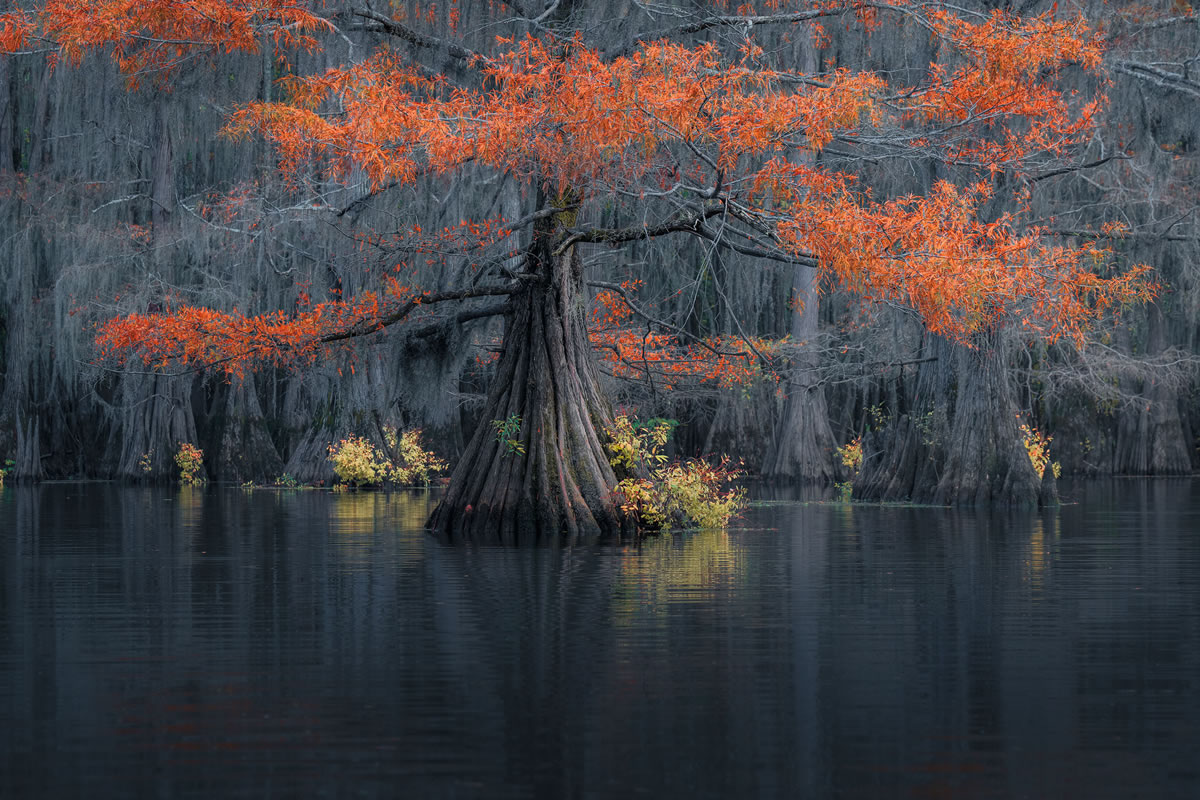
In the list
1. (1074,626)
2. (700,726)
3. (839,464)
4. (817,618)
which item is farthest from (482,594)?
(839,464)

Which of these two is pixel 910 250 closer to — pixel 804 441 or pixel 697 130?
pixel 697 130

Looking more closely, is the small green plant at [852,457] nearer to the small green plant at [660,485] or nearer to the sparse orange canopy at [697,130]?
the small green plant at [660,485]

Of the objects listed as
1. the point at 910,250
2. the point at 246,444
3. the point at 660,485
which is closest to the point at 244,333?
the point at 660,485

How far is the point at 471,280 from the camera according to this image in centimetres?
1648

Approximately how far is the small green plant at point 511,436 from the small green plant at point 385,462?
44.5 ft

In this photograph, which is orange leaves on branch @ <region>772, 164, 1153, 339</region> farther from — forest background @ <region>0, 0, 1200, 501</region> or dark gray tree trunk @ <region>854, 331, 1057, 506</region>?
dark gray tree trunk @ <region>854, 331, 1057, 506</region>

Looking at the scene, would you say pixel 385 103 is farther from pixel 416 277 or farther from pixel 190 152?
pixel 190 152

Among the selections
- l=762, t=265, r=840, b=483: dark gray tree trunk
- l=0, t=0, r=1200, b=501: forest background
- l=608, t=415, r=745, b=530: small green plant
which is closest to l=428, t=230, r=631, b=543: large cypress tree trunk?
l=608, t=415, r=745, b=530: small green plant

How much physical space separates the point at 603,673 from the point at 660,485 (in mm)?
9263

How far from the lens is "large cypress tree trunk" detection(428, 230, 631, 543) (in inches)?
625

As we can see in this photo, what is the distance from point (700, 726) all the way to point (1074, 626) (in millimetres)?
3668

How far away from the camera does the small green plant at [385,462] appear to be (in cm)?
2952

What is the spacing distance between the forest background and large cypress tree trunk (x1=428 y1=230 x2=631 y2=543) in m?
0.98

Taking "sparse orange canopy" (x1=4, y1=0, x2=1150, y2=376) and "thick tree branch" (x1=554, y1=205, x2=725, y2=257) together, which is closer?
"sparse orange canopy" (x1=4, y1=0, x2=1150, y2=376)
